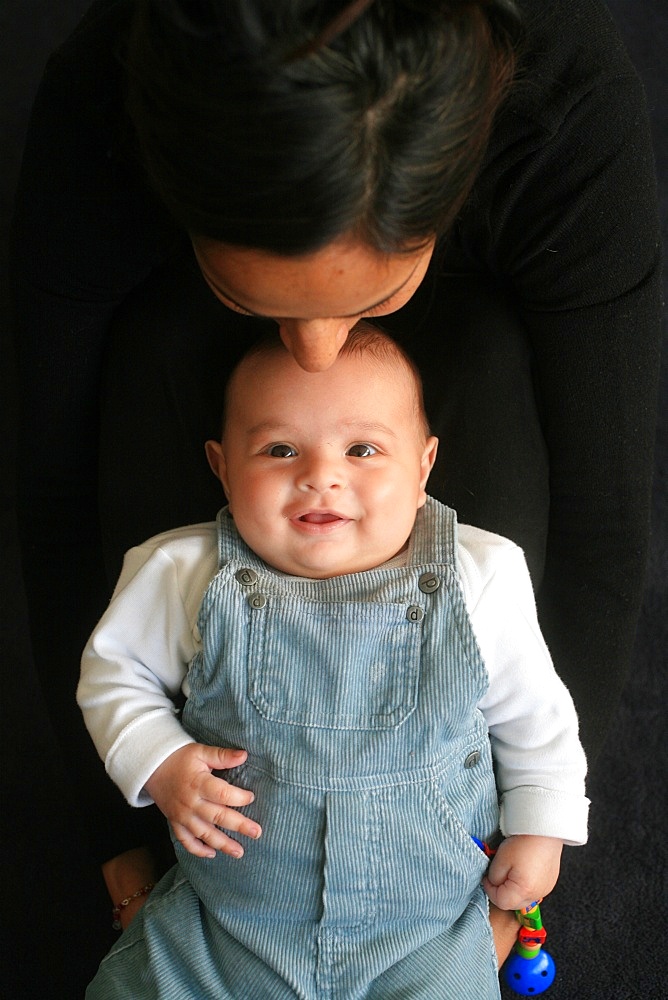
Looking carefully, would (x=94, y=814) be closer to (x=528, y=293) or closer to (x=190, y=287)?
(x=190, y=287)

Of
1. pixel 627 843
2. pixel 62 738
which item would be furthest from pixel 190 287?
pixel 627 843

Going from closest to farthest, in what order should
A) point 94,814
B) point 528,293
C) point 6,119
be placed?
point 528,293 < point 94,814 < point 6,119

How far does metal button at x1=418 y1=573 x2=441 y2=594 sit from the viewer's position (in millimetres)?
983

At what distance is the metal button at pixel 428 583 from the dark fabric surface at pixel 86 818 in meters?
0.49

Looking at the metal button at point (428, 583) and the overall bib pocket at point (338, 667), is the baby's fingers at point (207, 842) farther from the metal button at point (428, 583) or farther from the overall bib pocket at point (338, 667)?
the metal button at point (428, 583)

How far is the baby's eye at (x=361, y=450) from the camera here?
1.01 meters

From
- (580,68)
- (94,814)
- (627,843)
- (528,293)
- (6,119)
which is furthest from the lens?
(6,119)

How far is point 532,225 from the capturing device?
1021 millimetres

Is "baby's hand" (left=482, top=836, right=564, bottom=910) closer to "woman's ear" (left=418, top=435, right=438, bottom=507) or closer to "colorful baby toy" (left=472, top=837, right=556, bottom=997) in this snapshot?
"colorful baby toy" (left=472, top=837, right=556, bottom=997)

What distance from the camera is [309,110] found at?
2.16 ft

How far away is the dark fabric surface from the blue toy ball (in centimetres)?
21

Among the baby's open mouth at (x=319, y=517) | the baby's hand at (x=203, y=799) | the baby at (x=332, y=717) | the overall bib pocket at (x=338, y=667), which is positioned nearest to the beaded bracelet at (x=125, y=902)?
the baby at (x=332, y=717)

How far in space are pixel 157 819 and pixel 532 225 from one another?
0.82 meters

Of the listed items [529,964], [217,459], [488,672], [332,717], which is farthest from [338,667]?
[529,964]
